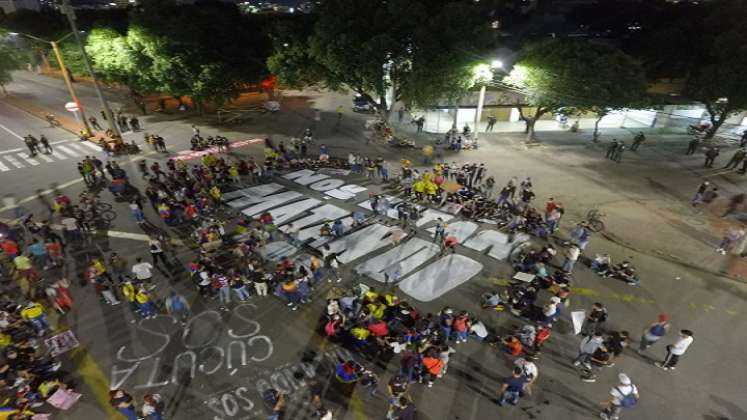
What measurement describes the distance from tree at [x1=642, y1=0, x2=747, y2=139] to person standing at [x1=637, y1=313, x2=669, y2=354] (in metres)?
31.7

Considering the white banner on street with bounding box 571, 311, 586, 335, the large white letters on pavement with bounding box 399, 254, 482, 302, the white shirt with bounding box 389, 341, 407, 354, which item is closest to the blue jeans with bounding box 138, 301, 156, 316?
the white shirt with bounding box 389, 341, 407, 354

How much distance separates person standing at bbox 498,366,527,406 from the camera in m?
10.3

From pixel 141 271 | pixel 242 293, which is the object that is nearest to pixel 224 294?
pixel 242 293

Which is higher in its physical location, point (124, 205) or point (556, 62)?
point (556, 62)

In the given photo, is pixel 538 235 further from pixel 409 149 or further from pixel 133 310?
pixel 133 310

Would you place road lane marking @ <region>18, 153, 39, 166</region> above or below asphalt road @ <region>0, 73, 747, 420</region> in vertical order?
above

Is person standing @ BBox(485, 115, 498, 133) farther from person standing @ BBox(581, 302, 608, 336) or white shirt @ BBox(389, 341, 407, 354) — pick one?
white shirt @ BBox(389, 341, 407, 354)

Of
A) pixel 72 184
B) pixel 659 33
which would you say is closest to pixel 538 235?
pixel 72 184

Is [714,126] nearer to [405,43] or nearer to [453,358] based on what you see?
[405,43]

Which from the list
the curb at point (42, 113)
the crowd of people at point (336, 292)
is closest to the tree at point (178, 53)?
the curb at point (42, 113)

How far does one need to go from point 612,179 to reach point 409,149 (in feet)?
49.8

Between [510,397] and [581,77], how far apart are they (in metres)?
25.6

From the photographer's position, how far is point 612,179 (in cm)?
2680

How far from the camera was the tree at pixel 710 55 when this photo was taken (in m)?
31.7
